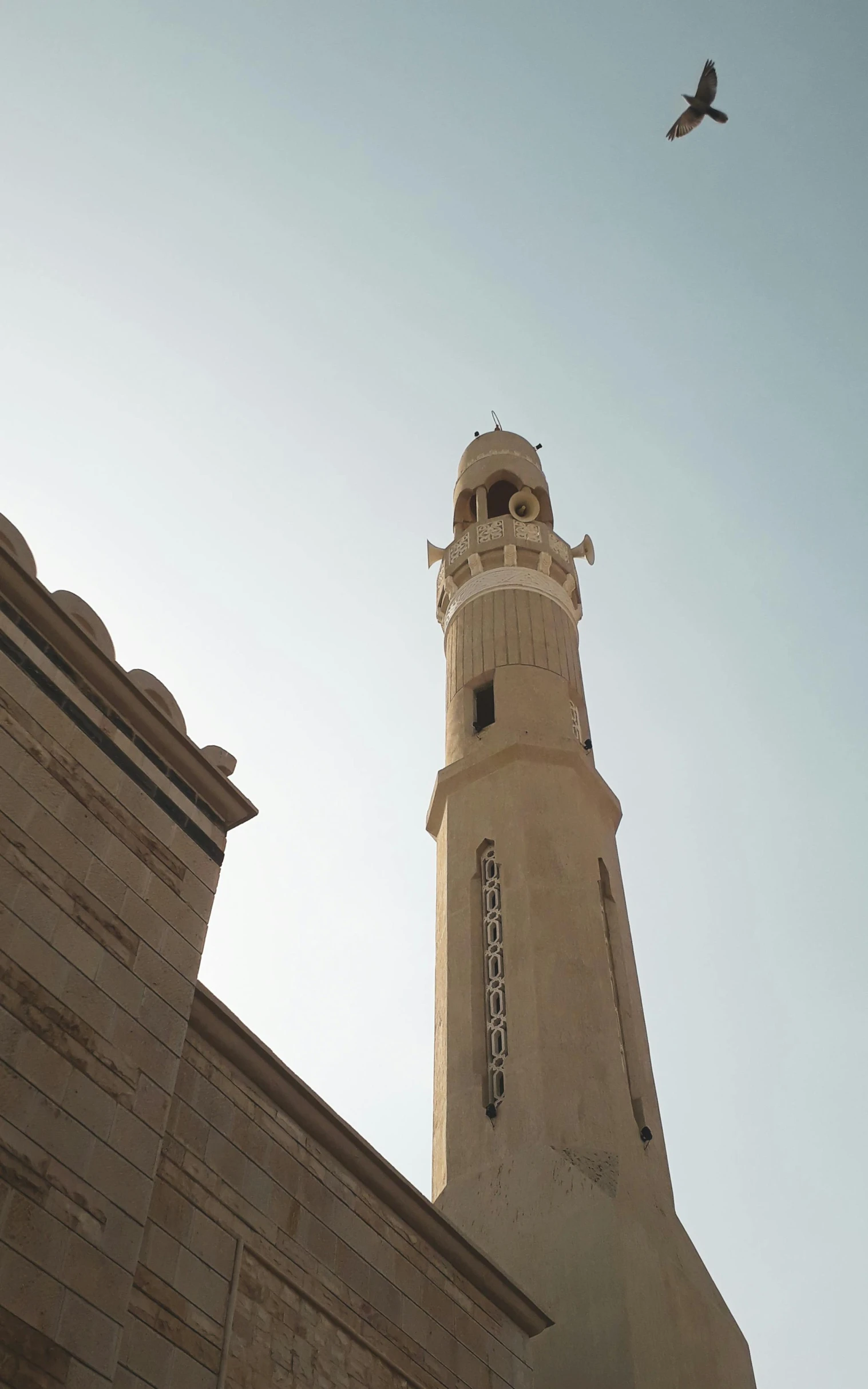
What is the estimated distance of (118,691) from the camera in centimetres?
694

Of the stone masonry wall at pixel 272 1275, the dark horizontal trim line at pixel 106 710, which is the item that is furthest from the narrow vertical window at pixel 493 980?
the dark horizontal trim line at pixel 106 710

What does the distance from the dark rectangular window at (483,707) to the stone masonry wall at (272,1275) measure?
834 centimetres

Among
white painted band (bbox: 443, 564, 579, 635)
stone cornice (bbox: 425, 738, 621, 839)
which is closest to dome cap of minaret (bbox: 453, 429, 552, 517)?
white painted band (bbox: 443, 564, 579, 635)

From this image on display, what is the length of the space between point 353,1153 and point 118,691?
3.00m

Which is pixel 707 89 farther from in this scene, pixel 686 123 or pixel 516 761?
pixel 516 761

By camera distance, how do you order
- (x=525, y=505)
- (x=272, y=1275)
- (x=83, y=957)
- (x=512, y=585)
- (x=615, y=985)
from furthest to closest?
(x=525, y=505) → (x=512, y=585) → (x=615, y=985) → (x=272, y=1275) → (x=83, y=957)

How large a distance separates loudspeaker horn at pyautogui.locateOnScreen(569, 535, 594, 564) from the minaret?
5.10 ft

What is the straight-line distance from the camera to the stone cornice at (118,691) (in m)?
6.52

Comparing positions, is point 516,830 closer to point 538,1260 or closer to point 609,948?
point 609,948

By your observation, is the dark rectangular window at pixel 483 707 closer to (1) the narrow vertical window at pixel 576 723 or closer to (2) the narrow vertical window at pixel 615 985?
(1) the narrow vertical window at pixel 576 723

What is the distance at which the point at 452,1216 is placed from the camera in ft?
34.8

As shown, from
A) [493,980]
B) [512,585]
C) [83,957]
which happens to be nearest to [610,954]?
[493,980]

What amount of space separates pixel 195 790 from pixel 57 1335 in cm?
315

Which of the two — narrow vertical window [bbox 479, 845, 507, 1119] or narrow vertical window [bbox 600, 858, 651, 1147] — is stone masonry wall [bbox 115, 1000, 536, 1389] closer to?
narrow vertical window [bbox 479, 845, 507, 1119]
